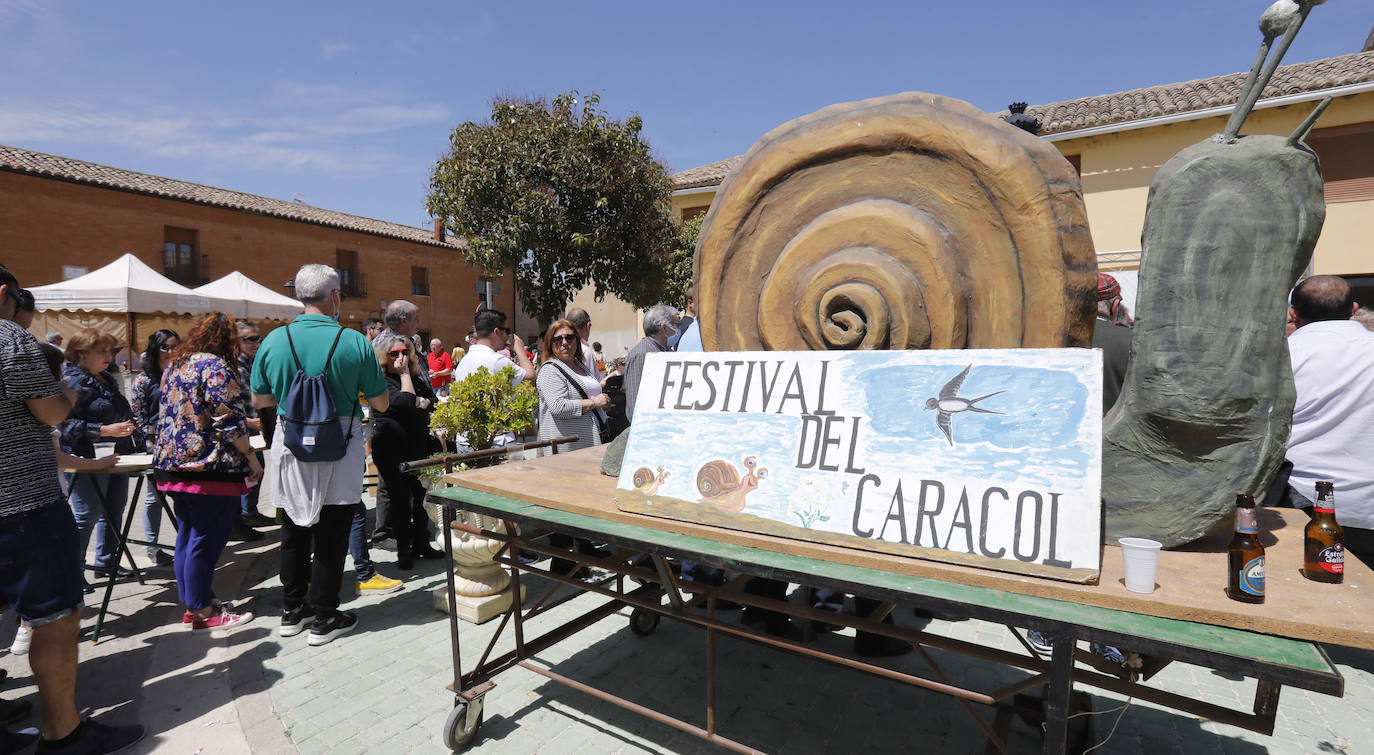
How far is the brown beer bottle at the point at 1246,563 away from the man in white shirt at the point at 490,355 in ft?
12.8

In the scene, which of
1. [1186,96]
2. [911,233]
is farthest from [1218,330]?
[1186,96]

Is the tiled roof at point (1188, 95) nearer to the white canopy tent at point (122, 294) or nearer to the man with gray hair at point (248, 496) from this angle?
the man with gray hair at point (248, 496)

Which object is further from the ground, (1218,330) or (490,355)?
(1218,330)

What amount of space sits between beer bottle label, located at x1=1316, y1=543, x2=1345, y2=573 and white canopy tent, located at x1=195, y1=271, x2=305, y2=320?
11415 mm

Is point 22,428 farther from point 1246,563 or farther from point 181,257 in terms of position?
point 181,257

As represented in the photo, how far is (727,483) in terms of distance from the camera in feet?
7.00

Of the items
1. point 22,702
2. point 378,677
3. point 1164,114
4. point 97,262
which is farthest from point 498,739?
point 97,262

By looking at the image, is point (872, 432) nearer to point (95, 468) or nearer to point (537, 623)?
point (537, 623)

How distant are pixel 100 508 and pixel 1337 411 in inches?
294

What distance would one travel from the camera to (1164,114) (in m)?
12.0

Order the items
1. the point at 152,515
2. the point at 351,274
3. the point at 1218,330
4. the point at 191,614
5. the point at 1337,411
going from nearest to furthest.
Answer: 1. the point at 1218,330
2. the point at 1337,411
3. the point at 191,614
4. the point at 152,515
5. the point at 351,274

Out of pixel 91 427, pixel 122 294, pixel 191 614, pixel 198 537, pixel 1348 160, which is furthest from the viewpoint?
pixel 1348 160

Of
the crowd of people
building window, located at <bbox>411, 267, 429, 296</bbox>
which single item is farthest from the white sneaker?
building window, located at <bbox>411, 267, 429, 296</bbox>

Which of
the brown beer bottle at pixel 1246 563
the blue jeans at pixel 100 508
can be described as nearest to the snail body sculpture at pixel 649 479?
the brown beer bottle at pixel 1246 563
